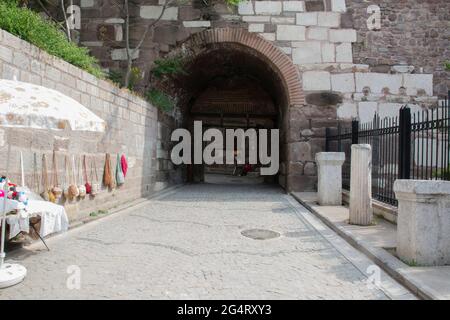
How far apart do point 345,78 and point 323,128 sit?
5.00 ft

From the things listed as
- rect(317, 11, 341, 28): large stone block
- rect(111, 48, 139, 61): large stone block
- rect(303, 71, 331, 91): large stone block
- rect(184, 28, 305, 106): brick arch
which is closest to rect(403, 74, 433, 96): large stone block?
rect(303, 71, 331, 91): large stone block

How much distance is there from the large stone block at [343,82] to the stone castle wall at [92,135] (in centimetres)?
494

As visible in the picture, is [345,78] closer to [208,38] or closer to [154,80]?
[208,38]

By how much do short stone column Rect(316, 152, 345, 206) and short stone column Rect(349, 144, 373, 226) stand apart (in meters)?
1.76

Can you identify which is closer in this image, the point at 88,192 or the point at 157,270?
the point at 157,270

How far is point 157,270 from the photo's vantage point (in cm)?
348

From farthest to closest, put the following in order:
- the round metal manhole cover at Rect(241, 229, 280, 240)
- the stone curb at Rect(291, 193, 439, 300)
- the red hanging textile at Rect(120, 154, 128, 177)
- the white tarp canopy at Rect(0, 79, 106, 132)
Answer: the red hanging textile at Rect(120, 154, 128, 177), the round metal manhole cover at Rect(241, 229, 280, 240), the stone curb at Rect(291, 193, 439, 300), the white tarp canopy at Rect(0, 79, 106, 132)

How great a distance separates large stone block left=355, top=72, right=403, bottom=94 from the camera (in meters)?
Answer: 10.4

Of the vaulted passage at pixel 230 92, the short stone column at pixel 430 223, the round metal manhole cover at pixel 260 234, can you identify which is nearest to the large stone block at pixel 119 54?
the vaulted passage at pixel 230 92

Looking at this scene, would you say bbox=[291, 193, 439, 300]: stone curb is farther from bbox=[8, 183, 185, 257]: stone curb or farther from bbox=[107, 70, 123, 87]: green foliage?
bbox=[107, 70, 123, 87]: green foliage

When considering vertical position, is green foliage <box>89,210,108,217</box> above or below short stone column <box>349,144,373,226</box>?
below

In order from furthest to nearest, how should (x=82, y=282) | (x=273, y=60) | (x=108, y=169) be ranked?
1. (x=273, y=60)
2. (x=108, y=169)
3. (x=82, y=282)

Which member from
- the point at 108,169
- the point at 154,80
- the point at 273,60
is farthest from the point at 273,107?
the point at 108,169

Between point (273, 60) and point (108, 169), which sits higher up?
point (273, 60)
